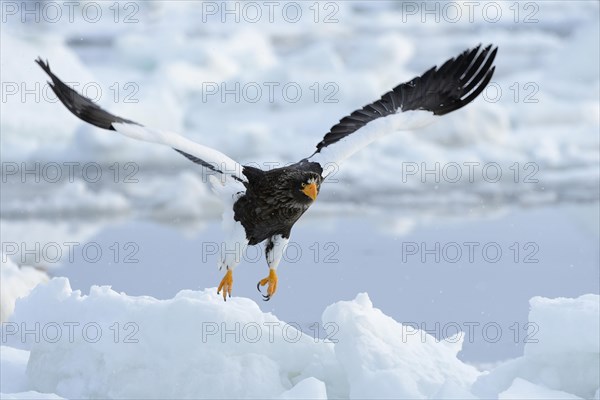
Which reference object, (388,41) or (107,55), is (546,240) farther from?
(107,55)

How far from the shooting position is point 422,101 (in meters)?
6.56

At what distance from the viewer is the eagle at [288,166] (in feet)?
17.6

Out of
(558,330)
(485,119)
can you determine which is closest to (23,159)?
(485,119)

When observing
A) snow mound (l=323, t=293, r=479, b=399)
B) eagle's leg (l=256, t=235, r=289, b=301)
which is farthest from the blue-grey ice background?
snow mound (l=323, t=293, r=479, b=399)

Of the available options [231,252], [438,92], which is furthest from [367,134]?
[231,252]

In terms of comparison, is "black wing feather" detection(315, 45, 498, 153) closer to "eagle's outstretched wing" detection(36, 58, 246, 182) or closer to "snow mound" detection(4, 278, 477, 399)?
"eagle's outstretched wing" detection(36, 58, 246, 182)

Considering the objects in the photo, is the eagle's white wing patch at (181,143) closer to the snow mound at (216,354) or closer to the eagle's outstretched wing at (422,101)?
the eagle's outstretched wing at (422,101)

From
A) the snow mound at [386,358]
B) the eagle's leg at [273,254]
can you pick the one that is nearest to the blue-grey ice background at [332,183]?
the eagle's leg at [273,254]

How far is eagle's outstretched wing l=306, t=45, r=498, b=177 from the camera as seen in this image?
20.3 feet

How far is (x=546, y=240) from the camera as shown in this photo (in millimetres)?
9141

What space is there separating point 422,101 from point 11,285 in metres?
3.10

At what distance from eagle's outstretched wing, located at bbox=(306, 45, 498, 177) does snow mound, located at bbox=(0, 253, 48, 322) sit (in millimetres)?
2359

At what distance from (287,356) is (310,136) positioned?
9.39m

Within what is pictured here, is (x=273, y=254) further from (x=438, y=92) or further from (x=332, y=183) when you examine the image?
(x=332, y=183)
